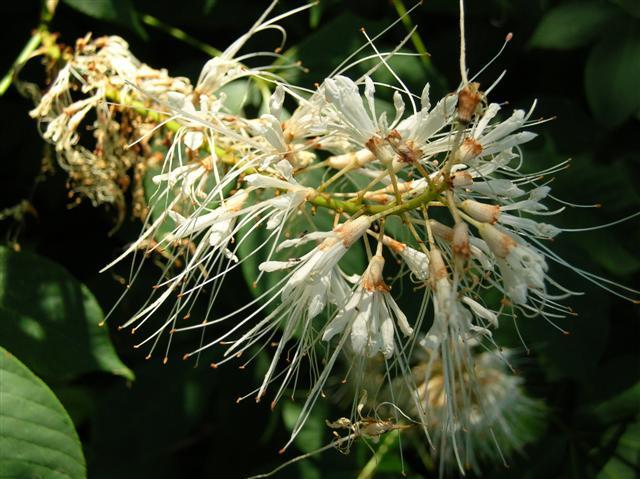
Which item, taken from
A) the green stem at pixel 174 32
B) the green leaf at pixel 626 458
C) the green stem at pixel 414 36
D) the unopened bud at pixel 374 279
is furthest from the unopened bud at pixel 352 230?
the green leaf at pixel 626 458

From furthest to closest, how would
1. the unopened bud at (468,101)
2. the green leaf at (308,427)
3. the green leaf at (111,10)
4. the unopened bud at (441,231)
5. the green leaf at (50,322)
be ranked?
the green leaf at (308,427)
the green leaf at (111,10)
the green leaf at (50,322)
the unopened bud at (441,231)
the unopened bud at (468,101)

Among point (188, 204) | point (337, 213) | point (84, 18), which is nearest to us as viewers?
point (337, 213)

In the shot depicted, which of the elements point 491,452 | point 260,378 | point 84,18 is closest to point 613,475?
point 491,452

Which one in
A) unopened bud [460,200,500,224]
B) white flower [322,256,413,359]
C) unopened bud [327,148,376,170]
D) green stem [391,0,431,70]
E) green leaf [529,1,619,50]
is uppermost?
green leaf [529,1,619,50]

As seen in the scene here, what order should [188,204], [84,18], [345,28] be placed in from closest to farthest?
1. [188,204]
2. [345,28]
3. [84,18]

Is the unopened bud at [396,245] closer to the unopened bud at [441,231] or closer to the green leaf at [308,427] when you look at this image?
the unopened bud at [441,231]

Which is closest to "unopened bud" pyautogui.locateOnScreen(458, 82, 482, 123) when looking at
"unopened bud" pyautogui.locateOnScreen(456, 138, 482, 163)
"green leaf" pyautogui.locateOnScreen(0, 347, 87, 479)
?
"unopened bud" pyautogui.locateOnScreen(456, 138, 482, 163)

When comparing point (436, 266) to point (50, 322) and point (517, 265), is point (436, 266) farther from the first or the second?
point (50, 322)

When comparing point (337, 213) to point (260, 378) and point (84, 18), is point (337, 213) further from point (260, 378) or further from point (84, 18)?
point (84, 18)

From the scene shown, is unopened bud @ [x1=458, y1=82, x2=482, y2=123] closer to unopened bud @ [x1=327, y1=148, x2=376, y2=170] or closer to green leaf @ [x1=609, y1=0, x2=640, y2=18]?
unopened bud @ [x1=327, y1=148, x2=376, y2=170]
